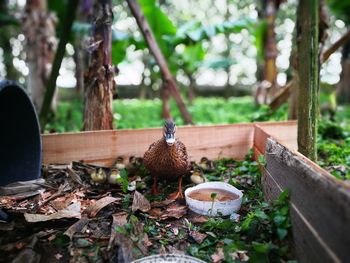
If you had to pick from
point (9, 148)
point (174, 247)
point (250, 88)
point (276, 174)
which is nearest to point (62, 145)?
point (9, 148)

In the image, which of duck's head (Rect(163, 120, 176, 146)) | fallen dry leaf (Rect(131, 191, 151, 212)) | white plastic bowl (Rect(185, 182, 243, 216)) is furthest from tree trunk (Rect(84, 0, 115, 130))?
white plastic bowl (Rect(185, 182, 243, 216))

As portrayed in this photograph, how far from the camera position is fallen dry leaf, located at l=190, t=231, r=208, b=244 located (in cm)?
214

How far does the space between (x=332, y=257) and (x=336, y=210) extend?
0.68 ft

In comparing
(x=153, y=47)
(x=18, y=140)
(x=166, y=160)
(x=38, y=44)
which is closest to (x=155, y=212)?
(x=166, y=160)

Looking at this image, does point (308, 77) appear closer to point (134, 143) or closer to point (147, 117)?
point (134, 143)

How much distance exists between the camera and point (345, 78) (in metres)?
10.1

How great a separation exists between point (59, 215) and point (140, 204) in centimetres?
62

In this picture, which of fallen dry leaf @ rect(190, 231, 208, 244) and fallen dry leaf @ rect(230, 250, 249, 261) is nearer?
fallen dry leaf @ rect(230, 250, 249, 261)

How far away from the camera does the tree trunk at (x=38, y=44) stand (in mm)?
5777

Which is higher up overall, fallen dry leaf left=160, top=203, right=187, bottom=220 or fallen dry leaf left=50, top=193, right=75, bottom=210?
fallen dry leaf left=50, top=193, right=75, bottom=210

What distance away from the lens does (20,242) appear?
6.67 ft

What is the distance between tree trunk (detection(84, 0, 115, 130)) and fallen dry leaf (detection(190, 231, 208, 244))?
1927 millimetres

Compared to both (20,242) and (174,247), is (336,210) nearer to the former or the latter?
(174,247)

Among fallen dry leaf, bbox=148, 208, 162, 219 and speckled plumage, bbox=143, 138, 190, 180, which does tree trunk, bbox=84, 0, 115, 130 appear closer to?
speckled plumage, bbox=143, 138, 190, 180
